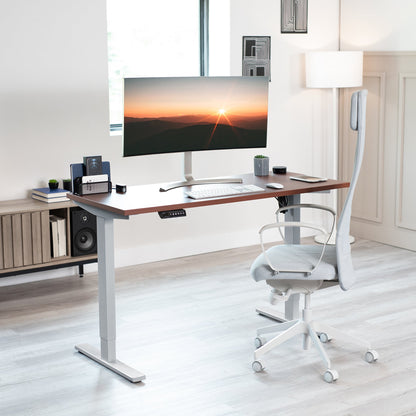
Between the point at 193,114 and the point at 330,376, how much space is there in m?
1.63

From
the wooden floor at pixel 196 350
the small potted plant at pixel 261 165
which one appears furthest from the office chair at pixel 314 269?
the small potted plant at pixel 261 165

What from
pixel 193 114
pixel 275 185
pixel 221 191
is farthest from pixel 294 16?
pixel 221 191

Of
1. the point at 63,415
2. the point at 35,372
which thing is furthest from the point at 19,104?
the point at 63,415

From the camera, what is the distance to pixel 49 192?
477 centimetres

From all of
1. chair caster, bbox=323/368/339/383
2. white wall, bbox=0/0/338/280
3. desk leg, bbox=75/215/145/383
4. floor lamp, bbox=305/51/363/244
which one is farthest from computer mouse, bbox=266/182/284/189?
floor lamp, bbox=305/51/363/244

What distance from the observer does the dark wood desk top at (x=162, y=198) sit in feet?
11.3

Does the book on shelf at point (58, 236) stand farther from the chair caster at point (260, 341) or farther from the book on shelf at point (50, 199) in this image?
the chair caster at point (260, 341)

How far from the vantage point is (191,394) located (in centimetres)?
331

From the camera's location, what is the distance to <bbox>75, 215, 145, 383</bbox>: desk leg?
3.50 m

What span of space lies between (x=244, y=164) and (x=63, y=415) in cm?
316

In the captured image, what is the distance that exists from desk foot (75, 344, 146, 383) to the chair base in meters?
0.57

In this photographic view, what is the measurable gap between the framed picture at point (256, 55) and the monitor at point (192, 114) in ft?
4.97

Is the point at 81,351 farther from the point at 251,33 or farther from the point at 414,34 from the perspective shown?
the point at 414,34

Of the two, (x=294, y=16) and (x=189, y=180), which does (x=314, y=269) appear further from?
(x=294, y=16)
